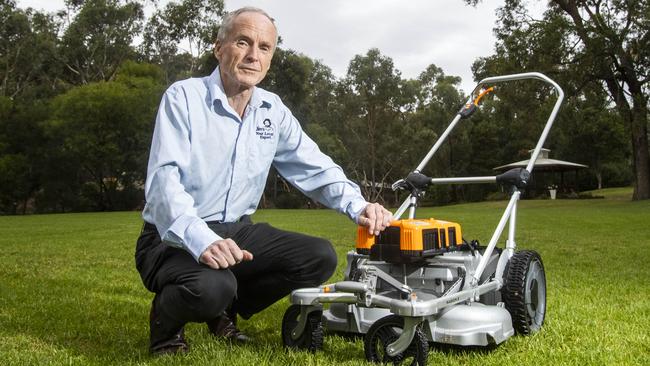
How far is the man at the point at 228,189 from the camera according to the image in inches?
94.5

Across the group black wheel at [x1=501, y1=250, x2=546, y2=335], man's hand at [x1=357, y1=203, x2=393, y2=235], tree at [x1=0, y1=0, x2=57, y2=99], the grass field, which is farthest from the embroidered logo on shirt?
tree at [x1=0, y1=0, x2=57, y2=99]

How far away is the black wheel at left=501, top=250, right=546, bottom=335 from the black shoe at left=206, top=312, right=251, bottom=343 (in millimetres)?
1253

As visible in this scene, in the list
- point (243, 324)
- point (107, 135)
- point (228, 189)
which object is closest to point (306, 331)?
point (228, 189)

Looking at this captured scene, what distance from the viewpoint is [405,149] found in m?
38.9

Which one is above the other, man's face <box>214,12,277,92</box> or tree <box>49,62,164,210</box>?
tree <box>49,62,164,210</box>

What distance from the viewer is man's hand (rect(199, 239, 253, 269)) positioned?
7.06ft

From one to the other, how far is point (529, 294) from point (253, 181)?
4.81 feet

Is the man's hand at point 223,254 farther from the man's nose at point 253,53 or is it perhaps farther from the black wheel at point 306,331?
the man's nose at point 253,53

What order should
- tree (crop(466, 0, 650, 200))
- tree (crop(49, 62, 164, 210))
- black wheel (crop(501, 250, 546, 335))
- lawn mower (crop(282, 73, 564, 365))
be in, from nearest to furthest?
lawn mower (crop(282, 73, 564, 365)) → black wheel (crop(501, 250, 546, 335)) → tree (crop(466, 0, 650, 200)) → tree (crop(49, 62, 164, 210))

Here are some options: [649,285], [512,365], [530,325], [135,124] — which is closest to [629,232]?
[649,285]

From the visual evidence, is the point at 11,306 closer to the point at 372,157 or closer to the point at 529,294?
the point at 529,294

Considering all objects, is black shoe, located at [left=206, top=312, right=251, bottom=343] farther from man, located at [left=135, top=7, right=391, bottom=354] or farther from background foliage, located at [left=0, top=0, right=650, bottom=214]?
background foliage, located at [left=0, top=0, right=650, bottom=214]

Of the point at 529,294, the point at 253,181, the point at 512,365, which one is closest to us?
the point at 512,365

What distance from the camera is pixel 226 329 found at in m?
3.16
